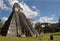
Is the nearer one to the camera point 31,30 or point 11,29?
point 11,29

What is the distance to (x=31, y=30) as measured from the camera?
73562 mm

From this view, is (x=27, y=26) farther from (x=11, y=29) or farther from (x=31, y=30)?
(x=11, y=29)

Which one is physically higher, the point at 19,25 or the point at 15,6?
the point at 15,6

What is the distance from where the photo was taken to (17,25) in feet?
235

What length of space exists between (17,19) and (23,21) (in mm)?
2330

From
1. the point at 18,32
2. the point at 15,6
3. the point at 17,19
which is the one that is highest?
the point at 15,6

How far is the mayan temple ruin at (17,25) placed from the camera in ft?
225

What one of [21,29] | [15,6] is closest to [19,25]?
[21,29]

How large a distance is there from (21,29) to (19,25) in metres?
1.93

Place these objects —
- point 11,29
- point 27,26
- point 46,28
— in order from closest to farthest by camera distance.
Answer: point 11,29 < point 27,26 < point 46,28

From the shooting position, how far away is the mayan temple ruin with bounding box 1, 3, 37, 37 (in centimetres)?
6856

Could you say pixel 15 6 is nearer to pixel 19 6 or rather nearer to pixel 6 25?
pixel 19 6

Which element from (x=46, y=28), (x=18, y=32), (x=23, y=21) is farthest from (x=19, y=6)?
(x=46, y=28)

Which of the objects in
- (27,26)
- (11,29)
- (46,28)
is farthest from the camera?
(46,28)
